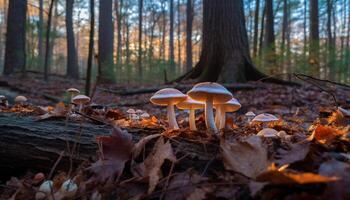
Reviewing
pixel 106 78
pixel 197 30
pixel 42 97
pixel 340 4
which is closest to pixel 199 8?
pixel 197 30

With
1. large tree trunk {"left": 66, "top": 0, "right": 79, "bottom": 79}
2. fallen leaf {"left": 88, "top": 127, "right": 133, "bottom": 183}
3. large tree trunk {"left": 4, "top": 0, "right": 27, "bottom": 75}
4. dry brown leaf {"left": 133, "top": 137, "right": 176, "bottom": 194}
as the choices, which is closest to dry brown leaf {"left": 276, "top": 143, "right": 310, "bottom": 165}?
dry brown leaf {"left": 133, "top": 137, "right": 176, "bottom": 194}

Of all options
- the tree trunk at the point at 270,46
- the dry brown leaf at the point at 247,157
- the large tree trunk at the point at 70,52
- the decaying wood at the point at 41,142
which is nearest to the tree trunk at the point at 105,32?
the large tree trunk at the point at 70,52

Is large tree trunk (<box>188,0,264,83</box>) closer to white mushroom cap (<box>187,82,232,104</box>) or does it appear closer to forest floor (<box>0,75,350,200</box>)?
white mushroom cap (<box>187,82,232,104</box>)

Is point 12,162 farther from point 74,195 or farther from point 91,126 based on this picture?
point 74,195

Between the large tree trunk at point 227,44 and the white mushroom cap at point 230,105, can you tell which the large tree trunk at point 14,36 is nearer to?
the large tree trunk at point 227,44

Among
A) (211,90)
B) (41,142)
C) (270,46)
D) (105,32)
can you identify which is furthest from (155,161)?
(105,32)

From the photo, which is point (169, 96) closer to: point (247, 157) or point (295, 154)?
point (247, 157)

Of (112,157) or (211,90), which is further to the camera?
(211,90)
